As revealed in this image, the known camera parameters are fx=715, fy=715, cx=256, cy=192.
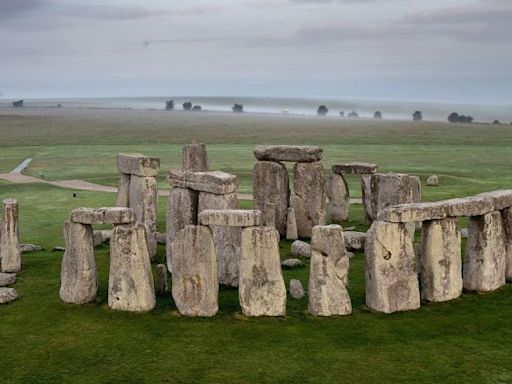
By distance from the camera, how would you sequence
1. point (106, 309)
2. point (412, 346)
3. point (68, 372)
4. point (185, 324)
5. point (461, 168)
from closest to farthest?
point (68, 372) < point (412, 346) < point (185, 324) < point (106, 309) < point (461, 168)

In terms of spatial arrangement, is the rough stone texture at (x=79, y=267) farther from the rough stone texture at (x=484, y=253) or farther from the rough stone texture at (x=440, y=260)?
the rough stone texture at (x=484, y=253)

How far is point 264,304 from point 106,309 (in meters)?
3.17

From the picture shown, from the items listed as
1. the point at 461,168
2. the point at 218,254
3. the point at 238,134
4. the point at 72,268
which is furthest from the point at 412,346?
the point at 238,134

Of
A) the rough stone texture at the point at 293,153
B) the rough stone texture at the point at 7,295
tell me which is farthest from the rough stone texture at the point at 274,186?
the rough stone texture at the point at 7,295

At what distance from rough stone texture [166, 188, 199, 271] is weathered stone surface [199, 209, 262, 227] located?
11.5 feet

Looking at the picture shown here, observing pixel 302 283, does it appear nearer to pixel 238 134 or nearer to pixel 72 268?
pixel 72 268

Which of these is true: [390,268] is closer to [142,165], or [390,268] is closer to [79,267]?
[79,267]

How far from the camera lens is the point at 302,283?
1588 cm

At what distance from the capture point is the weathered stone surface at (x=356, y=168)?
76.1 ft

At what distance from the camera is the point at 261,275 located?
13.3 metres

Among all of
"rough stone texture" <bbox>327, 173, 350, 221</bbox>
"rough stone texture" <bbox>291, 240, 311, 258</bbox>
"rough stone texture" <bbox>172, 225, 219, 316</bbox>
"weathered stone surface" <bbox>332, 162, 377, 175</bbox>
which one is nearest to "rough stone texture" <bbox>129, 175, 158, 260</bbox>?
"rough stone texture" <bbox>291, 240, 311, 258</bbox>

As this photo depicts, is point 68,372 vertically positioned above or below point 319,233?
below

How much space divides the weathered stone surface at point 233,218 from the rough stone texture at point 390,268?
7.24 ft

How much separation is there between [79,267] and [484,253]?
325 inches
